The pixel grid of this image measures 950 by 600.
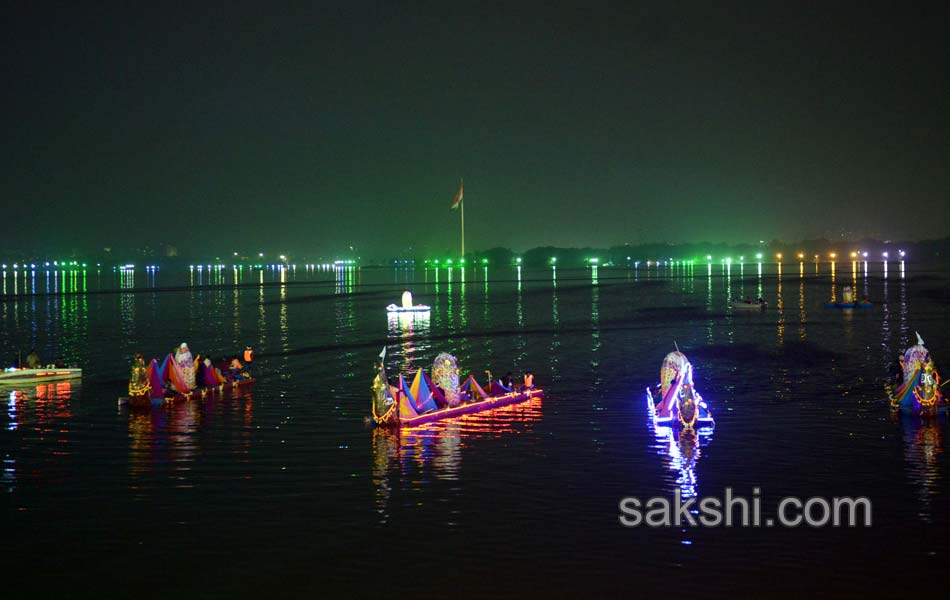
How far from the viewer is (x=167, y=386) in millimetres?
30969

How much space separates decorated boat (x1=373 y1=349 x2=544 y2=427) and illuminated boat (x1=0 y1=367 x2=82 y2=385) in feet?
52.4

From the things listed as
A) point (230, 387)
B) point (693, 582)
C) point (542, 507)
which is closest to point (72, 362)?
point (230, 387)

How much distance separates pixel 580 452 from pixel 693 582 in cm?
894

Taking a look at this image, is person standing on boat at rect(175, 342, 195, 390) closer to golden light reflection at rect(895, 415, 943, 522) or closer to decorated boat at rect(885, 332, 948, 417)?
golden light reflection at rect(895, 415, 943, 522)

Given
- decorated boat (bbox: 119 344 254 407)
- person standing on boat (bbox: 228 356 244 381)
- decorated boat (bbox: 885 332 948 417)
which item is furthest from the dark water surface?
person standing on boat (bbox: 228 356 244 381)

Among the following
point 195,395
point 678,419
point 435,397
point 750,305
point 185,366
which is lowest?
point 678,419

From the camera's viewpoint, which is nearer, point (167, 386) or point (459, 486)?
point (459, 486)

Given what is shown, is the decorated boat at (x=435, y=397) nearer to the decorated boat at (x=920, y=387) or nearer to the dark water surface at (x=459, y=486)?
the dark water surface at (x=459, y=486)

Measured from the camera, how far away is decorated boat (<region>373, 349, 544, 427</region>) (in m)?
25.3

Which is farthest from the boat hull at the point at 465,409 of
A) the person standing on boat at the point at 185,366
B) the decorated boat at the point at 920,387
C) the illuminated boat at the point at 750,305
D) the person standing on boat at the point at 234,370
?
the illuminated boat at the point at 750,305

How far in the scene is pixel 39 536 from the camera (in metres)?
15.9

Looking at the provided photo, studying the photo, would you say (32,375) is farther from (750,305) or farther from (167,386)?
(750,305)

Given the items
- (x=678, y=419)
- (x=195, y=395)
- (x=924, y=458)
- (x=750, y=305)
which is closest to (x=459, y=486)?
(x=678, y=419)

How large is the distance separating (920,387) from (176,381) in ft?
75.8
